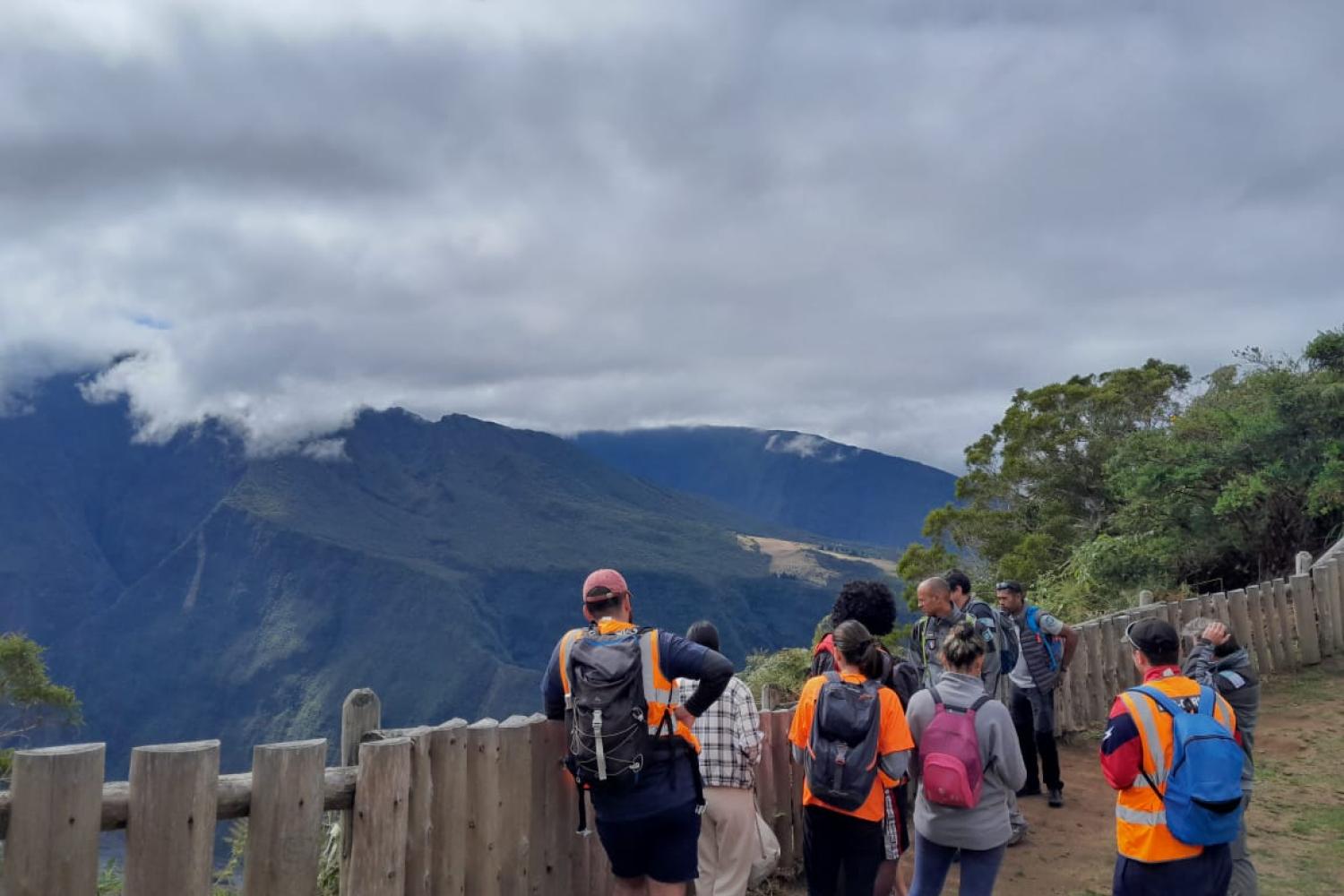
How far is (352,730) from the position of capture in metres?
4.36

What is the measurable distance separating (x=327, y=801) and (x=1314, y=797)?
7.55 meters

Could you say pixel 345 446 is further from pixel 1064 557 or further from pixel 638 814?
pixel 638 814

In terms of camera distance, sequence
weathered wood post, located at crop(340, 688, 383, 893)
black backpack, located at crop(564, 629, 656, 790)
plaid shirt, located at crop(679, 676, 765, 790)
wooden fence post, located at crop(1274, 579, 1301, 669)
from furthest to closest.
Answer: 1. wooden fence post, located at crop(1274, 579, 1301, 669)
2. plaid shirt, located at crop(679, 676, 765, 790)
3. weathered wood post, located at crop(340, 688, 383, 893)
4. black backpack, located at crop(564, 629, 656, 790)

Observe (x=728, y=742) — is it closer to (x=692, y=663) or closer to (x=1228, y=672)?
(x=692, y=663)

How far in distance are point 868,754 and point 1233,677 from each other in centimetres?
201

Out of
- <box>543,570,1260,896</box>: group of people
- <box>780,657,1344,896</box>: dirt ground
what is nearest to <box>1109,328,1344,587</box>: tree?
<box>780,657,1344,896</box>: dirt ground

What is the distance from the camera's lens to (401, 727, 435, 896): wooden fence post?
14.4ft

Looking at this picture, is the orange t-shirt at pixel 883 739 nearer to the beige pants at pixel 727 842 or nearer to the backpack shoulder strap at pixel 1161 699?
the beige pants at pixel 727 842

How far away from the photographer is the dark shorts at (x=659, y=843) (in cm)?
430

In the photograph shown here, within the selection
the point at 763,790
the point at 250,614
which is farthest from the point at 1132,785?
Answer: the point at 250,614

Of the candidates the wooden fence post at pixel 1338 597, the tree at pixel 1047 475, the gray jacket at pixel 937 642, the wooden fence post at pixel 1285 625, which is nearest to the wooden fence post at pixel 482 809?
the gray jacket at pixel 937 642

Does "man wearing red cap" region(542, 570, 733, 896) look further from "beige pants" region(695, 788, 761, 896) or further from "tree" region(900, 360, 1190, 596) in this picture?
"tree" region(900, 360, 1190, 596)

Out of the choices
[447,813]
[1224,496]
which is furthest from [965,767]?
[1224,496]

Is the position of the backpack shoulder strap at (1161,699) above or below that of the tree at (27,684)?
above
